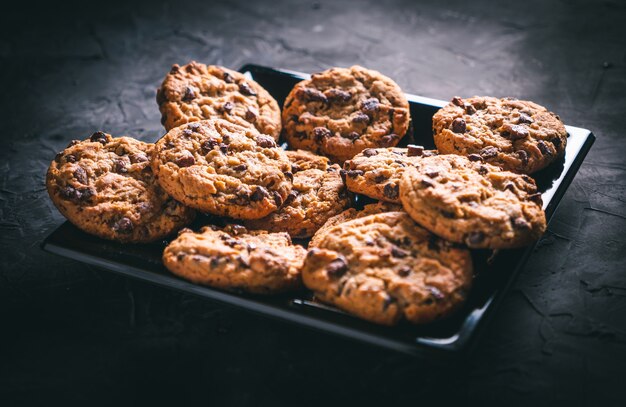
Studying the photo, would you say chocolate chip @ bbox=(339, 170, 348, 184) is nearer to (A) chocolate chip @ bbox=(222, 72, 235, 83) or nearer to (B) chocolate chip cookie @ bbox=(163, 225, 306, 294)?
(B) chocolate chip cookie @ bbox=(163, 225, 306, 294)

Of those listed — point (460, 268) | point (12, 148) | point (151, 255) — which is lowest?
point (12, 148)

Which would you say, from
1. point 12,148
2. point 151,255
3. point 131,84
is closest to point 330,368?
point 151,255

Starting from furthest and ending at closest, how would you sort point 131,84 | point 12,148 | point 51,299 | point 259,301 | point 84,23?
point 84,23
point 131,84
point 12,148
point 51,299
point 259,301

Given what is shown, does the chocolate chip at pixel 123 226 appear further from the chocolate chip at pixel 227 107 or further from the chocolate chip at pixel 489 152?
the chocolate chip at pixel 489 152

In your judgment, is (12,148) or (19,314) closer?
(19,314)

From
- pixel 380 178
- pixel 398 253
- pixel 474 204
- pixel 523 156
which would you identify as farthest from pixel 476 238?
pixel 523 156

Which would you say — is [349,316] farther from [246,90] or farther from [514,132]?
[246,90]

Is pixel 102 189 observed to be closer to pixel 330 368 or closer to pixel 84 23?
pixel 330 368

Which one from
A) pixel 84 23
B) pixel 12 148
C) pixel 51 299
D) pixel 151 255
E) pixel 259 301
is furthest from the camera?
pixel 84 23
